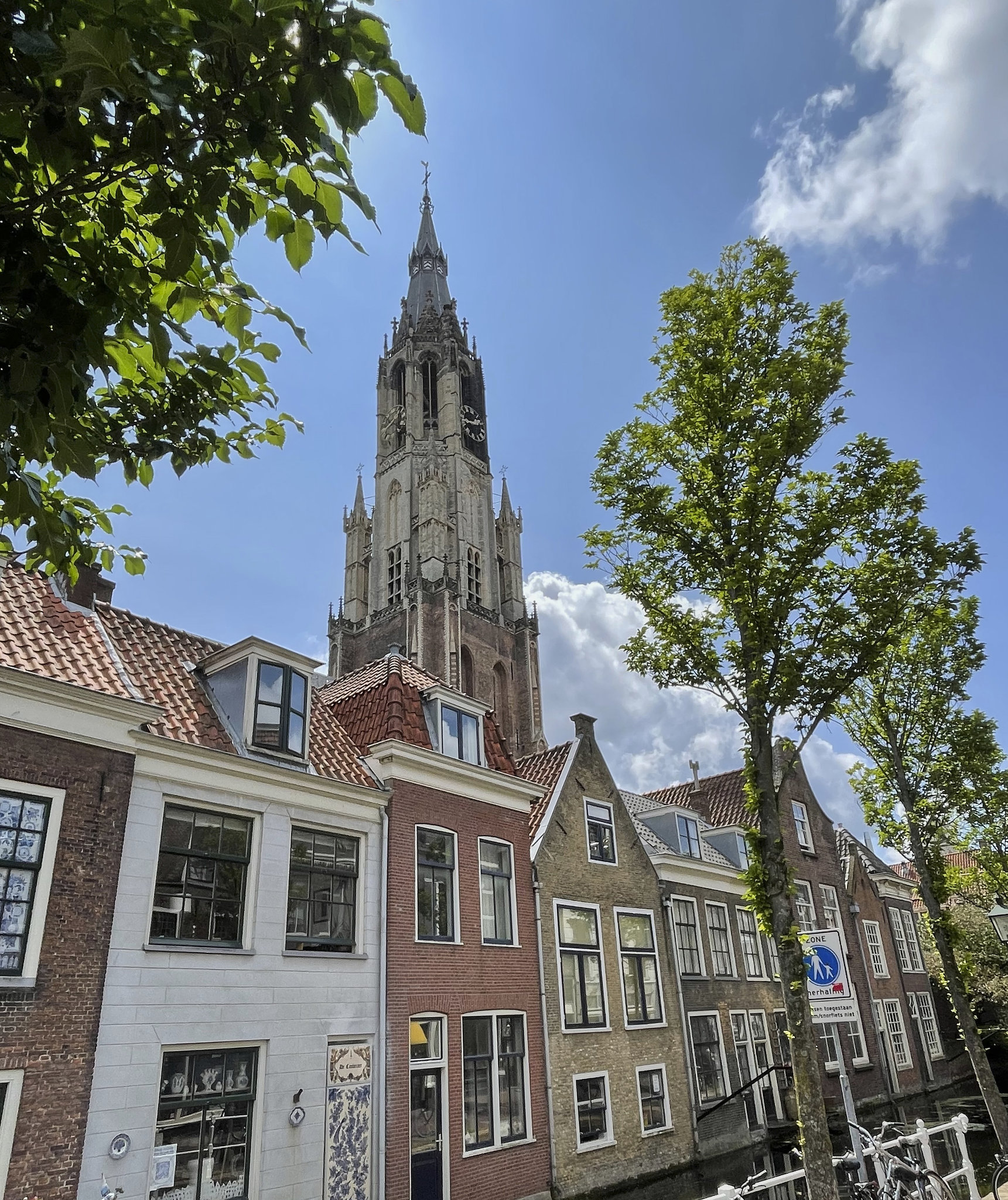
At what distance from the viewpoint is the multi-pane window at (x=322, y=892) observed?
44.0ft

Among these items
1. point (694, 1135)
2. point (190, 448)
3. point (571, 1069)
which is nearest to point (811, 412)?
point (190, 448)

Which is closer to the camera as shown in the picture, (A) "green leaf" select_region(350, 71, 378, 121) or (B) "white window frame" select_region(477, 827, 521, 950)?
(A) "green leaf" select_region(350, 71, 378, 121)

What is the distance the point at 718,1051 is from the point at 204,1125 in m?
15.9

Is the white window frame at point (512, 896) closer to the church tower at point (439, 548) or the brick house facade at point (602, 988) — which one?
the brick house facade at point (602, 988)

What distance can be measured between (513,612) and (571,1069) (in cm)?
5098

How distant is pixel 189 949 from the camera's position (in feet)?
37.9

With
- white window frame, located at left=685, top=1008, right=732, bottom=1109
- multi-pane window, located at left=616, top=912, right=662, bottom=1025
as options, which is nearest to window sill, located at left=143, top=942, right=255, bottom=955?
multi-pane window, located at left=616, top=912, right=662, bottom=1025

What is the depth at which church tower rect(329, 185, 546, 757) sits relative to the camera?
60.6 m

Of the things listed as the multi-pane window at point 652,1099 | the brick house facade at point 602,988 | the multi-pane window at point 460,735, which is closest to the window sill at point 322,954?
the multi-pane window at point 460,735

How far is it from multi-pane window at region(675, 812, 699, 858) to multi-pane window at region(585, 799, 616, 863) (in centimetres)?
475

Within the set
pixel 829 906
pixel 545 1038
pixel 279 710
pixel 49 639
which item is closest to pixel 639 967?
pixel 545 1038

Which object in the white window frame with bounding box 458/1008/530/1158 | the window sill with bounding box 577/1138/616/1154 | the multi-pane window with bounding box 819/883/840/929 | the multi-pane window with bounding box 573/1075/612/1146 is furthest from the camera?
the multi-pane window with bounding box 819/883/840/929

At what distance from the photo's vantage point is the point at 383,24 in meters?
2.98

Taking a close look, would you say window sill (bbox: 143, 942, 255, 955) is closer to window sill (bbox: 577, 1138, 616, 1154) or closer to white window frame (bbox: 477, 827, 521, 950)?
white window frame (bbox: 477, 827, 521, 950)
